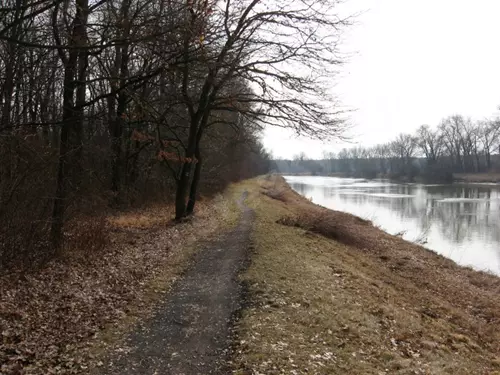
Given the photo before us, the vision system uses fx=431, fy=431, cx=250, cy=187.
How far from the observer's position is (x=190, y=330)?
6.32 meters

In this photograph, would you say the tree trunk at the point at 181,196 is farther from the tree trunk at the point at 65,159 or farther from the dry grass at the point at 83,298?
the tree trunk at the point at 65,159

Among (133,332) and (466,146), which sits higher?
(466,146)

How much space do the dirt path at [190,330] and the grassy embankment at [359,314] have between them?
13.9 inches

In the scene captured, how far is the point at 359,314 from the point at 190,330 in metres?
3.14

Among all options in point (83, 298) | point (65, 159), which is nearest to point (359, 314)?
point (83, 298)

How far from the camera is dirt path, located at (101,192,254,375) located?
206 inches

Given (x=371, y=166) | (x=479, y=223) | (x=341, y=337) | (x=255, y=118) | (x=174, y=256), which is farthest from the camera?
(x=371, y=166)

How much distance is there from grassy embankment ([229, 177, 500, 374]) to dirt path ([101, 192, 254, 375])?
1.16 feet

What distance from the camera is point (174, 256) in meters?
10.9

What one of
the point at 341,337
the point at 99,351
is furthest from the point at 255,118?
the point at 99,351

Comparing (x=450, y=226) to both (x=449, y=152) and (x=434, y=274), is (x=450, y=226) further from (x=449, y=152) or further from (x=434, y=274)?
(x=449, y=152)

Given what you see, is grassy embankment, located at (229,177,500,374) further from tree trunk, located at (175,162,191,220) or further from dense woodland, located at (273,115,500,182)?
dense woodland, located at (273,115,500,182)

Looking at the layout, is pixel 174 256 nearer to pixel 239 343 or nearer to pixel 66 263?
pixel 66 263

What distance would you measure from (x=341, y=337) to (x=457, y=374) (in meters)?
1.68
